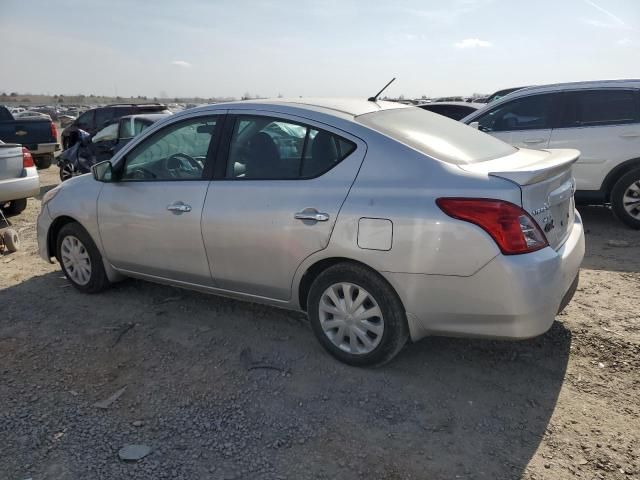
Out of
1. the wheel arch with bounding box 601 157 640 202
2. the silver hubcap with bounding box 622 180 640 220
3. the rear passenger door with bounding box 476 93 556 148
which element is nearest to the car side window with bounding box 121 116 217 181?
the rear passenger door with bounding box 476 93 556 148

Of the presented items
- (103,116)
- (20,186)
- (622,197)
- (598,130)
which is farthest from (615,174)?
(103,116)

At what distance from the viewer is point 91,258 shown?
15.0 feet

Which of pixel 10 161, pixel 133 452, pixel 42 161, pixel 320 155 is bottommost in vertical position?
pixel 133 452

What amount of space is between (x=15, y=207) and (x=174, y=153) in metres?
5.62

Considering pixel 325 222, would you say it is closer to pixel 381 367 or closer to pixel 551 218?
pixel 381 367

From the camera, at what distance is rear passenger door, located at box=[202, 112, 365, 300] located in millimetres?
3182

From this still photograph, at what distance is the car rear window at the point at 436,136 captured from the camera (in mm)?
3125

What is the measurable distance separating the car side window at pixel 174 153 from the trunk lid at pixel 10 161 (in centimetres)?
437

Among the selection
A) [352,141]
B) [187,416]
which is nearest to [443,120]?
[352,141]

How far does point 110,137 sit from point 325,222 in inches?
357

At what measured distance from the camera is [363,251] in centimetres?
302

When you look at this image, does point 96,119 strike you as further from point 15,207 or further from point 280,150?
point 280,150

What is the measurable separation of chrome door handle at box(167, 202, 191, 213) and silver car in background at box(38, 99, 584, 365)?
0.02 metres

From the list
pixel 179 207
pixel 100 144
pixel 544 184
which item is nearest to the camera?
pixel 544 184
